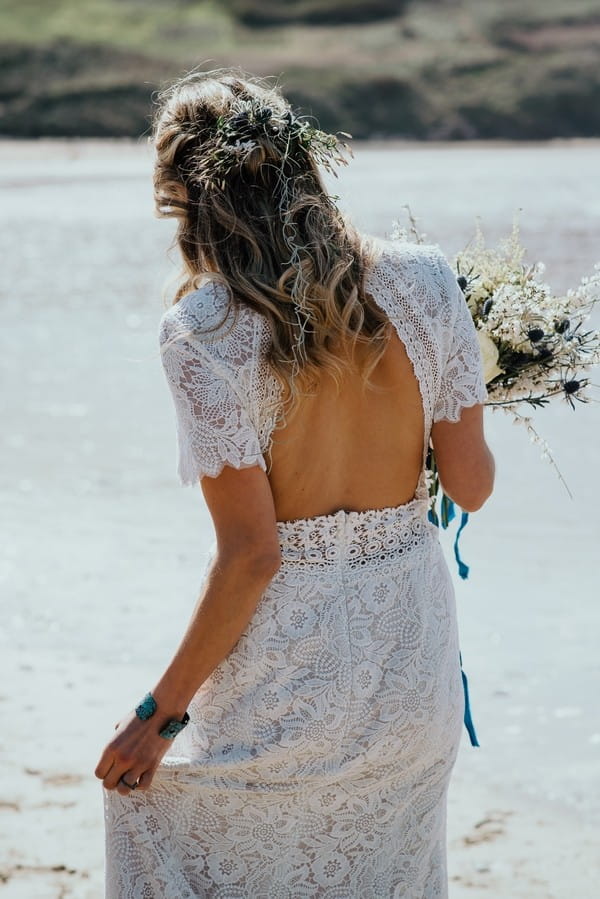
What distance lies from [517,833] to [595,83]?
6227 cm

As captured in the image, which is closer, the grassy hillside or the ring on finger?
the ring on finger

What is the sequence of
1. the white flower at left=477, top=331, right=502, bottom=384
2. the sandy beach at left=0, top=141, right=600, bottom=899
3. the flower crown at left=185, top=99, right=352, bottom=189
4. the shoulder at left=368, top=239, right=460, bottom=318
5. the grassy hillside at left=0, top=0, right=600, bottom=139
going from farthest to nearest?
1. the grassy hillside at left=0, top=0, right=600, bottom=139
2. the sandy beach at left=0, top=141, right=600, bottom=899
3. the white flower at left=477, top=331, right=502, bottom=384
4. the shoulder at left=368, top=239, right=460, bottom=318
5. the flower crown at left=185, top=99, right=352, bottom=189

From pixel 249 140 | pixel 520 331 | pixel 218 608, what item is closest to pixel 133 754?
pixel 218 608

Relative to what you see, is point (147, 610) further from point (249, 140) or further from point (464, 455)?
point (249, 140)

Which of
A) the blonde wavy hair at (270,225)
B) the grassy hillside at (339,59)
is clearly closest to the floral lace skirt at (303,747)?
the blonde wavy hair at (270,225)

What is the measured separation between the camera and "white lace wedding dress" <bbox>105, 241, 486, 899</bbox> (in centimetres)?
221

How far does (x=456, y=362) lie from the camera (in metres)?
2.27

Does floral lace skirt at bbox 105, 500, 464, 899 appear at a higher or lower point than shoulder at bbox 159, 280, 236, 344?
lower

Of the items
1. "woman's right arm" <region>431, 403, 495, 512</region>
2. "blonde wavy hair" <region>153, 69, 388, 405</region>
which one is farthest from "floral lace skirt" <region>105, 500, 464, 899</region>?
"blonde wavy hair" <region>153, 69, 388, 405</region>

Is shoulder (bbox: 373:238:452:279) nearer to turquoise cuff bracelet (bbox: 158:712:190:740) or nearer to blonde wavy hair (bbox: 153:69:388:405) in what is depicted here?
blonde wavy hair (bbox: 153:69:388:405)

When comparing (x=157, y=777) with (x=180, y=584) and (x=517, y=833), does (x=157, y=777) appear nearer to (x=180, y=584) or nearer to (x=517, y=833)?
(x=517, y=833)

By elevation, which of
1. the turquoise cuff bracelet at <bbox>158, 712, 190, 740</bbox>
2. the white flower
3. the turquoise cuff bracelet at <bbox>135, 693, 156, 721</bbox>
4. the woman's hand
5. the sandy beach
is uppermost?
the white flower

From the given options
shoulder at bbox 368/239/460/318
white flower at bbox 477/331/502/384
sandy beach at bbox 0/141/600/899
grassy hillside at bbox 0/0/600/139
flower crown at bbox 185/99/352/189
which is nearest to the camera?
flower crown at bbox 185/99/352/189

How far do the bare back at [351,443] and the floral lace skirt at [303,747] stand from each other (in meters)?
0.04
